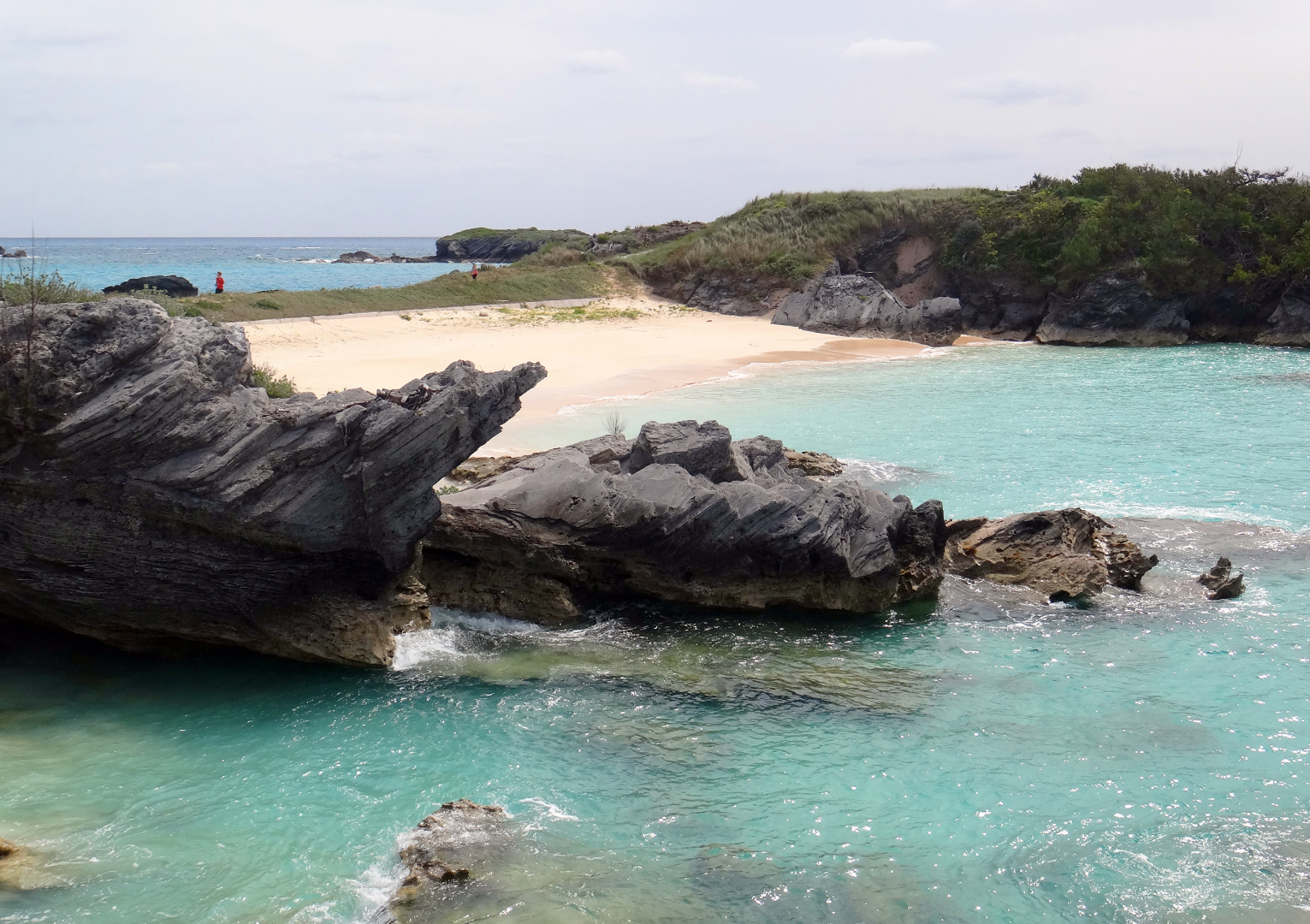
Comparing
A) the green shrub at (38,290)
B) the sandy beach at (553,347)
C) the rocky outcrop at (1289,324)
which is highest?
the rocky outcrop at (1289,324)

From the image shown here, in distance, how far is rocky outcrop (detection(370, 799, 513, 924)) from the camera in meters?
6.27

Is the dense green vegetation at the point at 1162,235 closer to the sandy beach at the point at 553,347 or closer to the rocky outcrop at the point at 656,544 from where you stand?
the sandy beach at the point at 553,347

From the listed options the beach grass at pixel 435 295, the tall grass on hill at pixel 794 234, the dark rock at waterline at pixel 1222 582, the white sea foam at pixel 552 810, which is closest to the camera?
the white sea foam at pixel 552 810

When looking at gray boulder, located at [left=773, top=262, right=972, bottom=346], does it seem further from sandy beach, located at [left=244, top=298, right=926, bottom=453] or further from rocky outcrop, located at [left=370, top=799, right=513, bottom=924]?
rocky outcrop, located at [left=370, top=799, right=513, bottom=924]

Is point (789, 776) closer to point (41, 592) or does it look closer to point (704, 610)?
point (704, 610)

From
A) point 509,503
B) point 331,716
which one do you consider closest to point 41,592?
point 331,716

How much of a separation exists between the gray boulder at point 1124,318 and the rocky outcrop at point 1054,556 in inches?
1129

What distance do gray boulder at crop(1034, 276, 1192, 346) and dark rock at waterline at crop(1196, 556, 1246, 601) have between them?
28.9m

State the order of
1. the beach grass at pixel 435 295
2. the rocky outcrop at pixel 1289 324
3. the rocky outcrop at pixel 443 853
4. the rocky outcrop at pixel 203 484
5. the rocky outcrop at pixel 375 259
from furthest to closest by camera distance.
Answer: the rocky outcrop at pixel 375 259, the rocky outcrop at pixel 1289 324, the beach grass at pixel 435 295, the rocky outcrop at pixel 203 484, the rocky outcrop at pixel 443 853

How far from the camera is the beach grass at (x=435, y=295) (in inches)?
1240

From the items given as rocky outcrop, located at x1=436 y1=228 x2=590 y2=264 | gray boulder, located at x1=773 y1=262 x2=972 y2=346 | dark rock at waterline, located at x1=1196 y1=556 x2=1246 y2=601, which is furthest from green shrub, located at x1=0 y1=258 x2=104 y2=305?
rocky outcrop, located at x1=436 y1=228 x2=590 y2=264

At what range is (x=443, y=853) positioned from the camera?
6762 mm

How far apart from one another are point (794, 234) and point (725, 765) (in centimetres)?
4088

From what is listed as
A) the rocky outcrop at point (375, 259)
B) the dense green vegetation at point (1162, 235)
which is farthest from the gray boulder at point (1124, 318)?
the rocky outcrop at point (375, 259)
